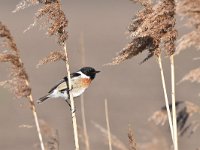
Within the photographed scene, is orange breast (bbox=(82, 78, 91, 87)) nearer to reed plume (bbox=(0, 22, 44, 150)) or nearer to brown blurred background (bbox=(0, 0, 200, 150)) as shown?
brown blurred background (bbox=(0, 0, 200, 150))

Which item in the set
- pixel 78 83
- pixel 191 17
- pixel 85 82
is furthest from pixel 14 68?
pixel 85 82

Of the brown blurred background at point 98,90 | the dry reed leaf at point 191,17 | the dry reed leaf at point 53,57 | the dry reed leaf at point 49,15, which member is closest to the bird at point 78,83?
the brown blurred background at point 98,90

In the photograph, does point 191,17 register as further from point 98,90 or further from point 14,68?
point 98,90

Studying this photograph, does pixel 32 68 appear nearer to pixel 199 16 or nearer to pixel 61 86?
pixel 61 86

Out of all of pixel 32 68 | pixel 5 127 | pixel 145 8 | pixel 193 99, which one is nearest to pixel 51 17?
pixel 145 8

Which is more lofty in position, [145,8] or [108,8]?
[145,8]

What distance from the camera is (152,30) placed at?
178 inches

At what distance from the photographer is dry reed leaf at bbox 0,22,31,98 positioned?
4520mm

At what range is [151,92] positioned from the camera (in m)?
17.0

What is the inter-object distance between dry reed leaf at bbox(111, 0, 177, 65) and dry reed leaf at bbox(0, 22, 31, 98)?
1.67 ft

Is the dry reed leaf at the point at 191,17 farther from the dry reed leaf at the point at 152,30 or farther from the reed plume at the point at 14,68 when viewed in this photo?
the reed plume at the point at 14,68

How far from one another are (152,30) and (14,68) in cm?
76

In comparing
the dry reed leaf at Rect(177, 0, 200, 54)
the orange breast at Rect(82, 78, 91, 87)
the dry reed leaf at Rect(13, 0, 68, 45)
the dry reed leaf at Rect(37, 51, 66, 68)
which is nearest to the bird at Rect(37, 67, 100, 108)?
the orange breast at Rect(82, 78, 91, 87)

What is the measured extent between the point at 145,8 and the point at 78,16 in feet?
79.5
